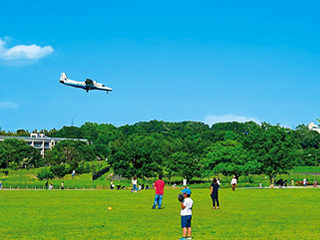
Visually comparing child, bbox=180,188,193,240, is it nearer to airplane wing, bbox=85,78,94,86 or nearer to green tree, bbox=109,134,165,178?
airplane wing, bbox=85,78,94,86

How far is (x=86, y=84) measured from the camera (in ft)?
258

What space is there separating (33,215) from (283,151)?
214 feet

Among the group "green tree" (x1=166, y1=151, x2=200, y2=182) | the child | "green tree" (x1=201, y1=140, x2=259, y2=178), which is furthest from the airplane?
the child

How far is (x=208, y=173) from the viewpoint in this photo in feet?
282

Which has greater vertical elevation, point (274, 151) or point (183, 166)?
point (274, 151)

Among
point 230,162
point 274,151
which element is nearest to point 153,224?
point 274,151

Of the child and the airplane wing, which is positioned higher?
the airplane wing

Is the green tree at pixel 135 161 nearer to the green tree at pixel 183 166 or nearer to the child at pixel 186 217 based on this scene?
the green tree at pixel 183 166

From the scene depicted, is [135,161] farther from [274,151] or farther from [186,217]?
[186,217]

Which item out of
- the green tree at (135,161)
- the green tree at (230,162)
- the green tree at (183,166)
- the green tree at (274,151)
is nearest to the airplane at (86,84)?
the green tree at (135,161)

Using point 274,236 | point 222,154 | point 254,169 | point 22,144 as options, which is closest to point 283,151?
point 254,169

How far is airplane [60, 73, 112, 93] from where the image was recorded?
78.8m

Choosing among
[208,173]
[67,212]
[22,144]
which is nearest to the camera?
[67,212]

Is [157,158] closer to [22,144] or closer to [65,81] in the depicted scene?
[65,81]
